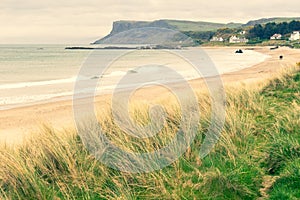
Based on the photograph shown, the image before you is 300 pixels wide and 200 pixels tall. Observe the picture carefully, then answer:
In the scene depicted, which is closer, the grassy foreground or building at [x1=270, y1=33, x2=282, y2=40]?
the grassy foreground

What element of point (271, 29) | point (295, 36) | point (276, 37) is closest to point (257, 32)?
point (271, 29)

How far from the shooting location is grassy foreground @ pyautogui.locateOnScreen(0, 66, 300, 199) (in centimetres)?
475

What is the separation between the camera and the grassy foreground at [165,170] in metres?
4.75

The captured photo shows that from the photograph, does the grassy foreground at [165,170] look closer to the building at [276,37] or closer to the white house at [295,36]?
the white house at [295,36]

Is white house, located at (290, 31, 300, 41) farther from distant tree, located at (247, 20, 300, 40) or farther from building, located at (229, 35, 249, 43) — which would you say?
building, located at (229, 35, 249, 43)

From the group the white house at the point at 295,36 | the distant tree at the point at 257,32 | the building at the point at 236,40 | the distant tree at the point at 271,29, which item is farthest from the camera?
the building at the point at 236,40

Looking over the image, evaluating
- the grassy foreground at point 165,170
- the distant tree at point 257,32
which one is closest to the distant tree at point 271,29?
the distant tree at point 257,32

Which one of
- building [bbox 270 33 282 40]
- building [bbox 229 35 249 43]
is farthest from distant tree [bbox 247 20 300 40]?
building [bbox 229 35 249 43]

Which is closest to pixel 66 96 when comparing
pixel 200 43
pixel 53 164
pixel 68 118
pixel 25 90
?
pixel 25 90

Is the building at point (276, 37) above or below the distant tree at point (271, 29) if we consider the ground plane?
below

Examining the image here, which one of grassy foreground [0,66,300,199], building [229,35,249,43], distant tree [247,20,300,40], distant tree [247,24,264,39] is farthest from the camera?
building [229,35,249,43]

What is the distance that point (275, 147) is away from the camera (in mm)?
5961

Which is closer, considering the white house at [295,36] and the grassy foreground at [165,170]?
the grassy foreground at [165,170]

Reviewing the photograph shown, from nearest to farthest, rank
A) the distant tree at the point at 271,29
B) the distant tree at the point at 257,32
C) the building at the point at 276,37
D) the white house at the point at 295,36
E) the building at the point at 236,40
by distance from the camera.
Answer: the white house at the point at 295,36
the building at the point at 276,37
the distant tree at the point at 271,29
the distant tree at the point at 257,32
the building at the point at 236,40
